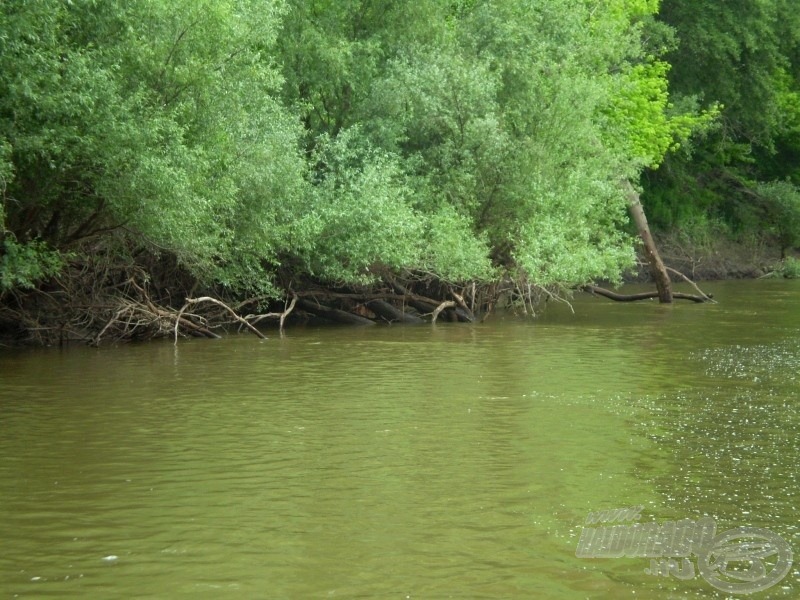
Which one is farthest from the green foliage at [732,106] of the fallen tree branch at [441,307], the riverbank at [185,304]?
the fallen tree branch at [441,307]

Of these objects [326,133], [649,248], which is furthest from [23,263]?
[649,248]

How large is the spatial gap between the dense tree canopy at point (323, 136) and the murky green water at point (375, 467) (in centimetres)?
299

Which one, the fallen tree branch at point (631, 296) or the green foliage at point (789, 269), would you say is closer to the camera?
the fallen tree branch at point (631, 296)

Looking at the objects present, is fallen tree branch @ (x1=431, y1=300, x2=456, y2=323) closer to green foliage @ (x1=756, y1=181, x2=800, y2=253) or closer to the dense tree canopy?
the dense tree canopy

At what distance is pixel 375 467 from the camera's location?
11773mm

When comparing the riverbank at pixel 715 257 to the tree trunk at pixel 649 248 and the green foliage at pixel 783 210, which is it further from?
the tree trunk at pixel 649 248

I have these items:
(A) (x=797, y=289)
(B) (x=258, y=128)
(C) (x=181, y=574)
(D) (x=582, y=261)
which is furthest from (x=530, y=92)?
(C) (x=181, y=574)

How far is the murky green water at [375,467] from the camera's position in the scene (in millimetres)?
8305

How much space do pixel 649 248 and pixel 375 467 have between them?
985 inches

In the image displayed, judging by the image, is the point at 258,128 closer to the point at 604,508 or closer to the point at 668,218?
the point at 604,508

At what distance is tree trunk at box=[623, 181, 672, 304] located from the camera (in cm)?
3525

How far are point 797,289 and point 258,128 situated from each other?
25.4 metres

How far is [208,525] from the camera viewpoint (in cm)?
949

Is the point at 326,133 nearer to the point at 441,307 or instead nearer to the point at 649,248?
the point at 441,307
